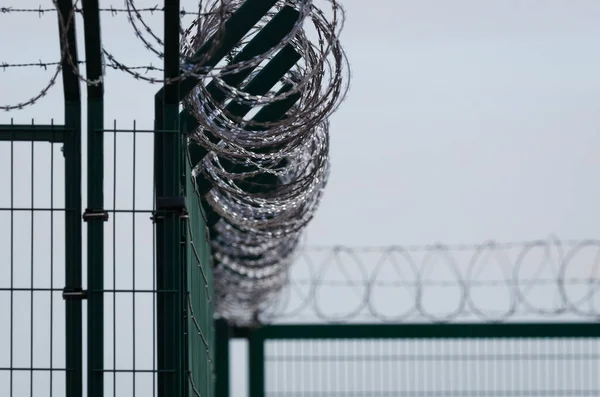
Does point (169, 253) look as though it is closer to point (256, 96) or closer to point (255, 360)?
point (256, 96)

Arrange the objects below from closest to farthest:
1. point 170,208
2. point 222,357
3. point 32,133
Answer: point 170,208, point 32,133, point 222,357

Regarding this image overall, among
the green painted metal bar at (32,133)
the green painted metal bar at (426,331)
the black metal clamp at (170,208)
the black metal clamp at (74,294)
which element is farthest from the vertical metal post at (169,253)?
the green painted metal bar at (426,331)

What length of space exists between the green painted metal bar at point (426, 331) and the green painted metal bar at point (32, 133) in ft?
30.0

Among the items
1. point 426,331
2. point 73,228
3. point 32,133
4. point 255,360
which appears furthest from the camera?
point 255,360

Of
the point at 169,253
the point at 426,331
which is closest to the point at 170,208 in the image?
the point at 169,253

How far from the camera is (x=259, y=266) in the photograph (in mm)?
11305

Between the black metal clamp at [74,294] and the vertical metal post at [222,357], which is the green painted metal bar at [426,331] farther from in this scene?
the black metal clamp at [74,294]

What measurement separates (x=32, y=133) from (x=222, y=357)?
8820mm

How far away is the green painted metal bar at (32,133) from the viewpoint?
6496mm

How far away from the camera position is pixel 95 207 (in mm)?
6316

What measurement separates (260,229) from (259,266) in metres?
2.55

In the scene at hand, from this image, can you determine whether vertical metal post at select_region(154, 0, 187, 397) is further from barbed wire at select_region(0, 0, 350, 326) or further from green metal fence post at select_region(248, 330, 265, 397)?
green metal fence post at select_region(248, 330, 265, 397)

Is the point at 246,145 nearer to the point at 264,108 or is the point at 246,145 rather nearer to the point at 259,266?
the point at 264,108

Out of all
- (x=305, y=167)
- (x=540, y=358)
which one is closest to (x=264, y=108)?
(x=305, y=167)
